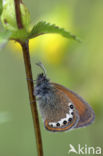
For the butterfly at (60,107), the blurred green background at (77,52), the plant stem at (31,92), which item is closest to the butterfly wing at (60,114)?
the butterfly at (60,107)

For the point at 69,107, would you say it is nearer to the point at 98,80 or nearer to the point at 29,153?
the point at 98,80

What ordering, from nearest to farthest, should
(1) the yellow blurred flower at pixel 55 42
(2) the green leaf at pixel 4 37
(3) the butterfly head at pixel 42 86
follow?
(2) the green leaf at pixel 4 37 → (3) the butterfly head at pixel 42 86 → (1) the yellow blurred flower at pixel 55 42

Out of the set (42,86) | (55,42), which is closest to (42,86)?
(42,86)

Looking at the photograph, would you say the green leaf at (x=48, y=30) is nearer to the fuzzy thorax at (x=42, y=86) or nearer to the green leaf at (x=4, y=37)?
the green leaf at (x=4, y=37)

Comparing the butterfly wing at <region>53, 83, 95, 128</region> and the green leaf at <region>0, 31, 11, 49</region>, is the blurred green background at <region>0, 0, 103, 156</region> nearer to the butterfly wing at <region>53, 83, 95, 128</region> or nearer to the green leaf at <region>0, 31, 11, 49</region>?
the butterfly wing at <region>53, 83, 95, 128</region>

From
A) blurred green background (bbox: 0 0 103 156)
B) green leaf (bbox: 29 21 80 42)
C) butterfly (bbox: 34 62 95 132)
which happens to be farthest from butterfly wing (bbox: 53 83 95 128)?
green leaf (bbox: 29 21 80 42)

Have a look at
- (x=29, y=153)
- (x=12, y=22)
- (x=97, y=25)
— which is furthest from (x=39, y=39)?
(x=29, y=153)

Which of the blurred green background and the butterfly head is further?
the blurred green background
